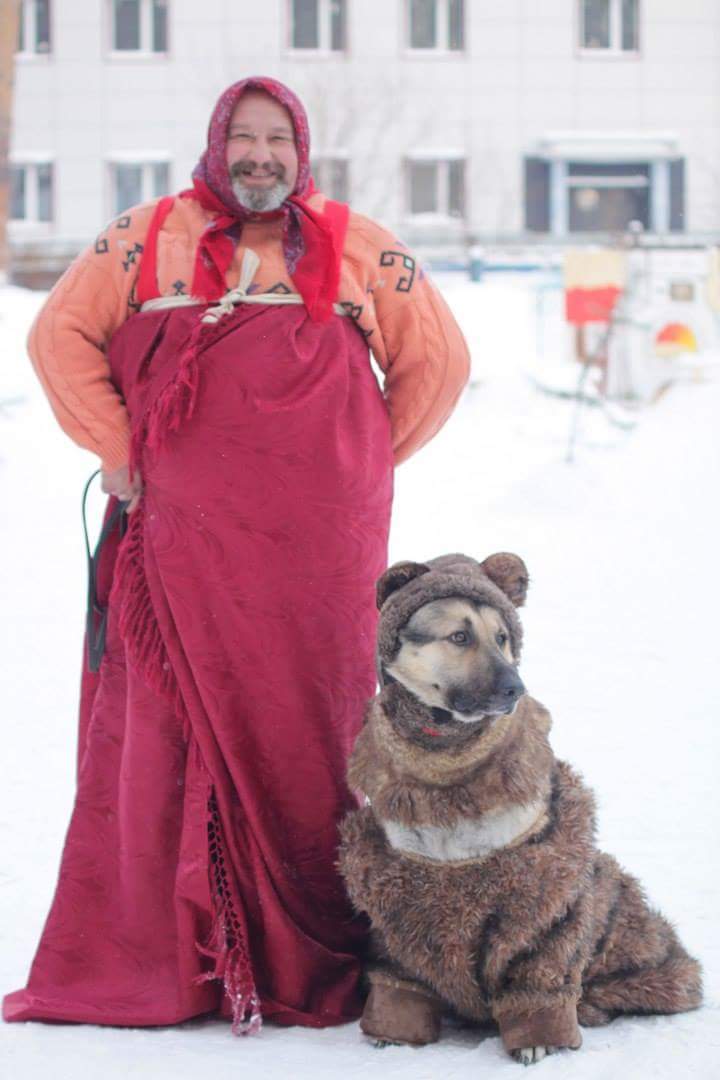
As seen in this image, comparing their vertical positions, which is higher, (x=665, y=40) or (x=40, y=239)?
(x=665, y=40)

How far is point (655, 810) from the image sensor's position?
4234 mm

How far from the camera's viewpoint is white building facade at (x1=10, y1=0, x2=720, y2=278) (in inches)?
845

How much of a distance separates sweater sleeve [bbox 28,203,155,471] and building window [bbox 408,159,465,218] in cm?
1996

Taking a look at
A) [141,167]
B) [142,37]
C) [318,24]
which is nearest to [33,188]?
[141,167]

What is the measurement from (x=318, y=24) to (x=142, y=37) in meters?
2.78

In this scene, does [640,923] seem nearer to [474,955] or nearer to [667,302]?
[474,955]

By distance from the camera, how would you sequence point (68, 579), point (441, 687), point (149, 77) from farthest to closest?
point (149, 77) → point (68, 579) → point (441, 687)

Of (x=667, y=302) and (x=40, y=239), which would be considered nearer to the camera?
(x=667, y=302)

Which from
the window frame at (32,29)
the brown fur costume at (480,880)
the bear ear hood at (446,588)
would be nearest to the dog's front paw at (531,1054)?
the brown fur costume at (480,880)

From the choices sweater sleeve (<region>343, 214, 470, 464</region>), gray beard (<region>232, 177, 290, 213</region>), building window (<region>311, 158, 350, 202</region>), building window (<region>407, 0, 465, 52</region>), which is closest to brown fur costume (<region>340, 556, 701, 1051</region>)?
sweater sleeve (<region>343, 214, 470, 464</region>)

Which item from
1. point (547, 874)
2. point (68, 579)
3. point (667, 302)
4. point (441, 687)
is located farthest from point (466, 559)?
point (667, 302)

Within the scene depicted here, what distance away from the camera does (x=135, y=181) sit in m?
22.0

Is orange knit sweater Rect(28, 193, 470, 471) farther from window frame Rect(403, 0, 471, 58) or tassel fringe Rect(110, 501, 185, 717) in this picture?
window frame Rect(403, 0, 471, 58)

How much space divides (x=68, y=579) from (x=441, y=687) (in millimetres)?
5175
